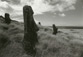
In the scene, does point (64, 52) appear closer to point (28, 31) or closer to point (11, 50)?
point (28, 31)

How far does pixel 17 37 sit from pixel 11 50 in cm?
412

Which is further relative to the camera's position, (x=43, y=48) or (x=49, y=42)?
(x=49, y=42)

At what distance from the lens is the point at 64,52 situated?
16.0 m

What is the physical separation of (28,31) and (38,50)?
376 cm

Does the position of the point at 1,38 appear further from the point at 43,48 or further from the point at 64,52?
the point at 64,52

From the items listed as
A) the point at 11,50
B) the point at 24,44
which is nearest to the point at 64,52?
the point at 24,44

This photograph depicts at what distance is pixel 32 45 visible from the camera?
16.5 meters

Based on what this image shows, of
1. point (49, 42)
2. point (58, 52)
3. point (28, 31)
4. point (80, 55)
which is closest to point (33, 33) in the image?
point (28, 31)

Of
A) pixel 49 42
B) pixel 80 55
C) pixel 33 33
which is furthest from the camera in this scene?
pixel 49 42

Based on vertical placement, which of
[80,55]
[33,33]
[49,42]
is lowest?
[80,55]

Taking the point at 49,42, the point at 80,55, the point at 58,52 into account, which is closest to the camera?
the point at 80,55

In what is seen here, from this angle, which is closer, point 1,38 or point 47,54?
point 47,54

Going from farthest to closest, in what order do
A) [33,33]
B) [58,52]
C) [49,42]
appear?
[49,42], [33,33], [58,52]

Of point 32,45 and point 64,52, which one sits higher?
point 32,45
